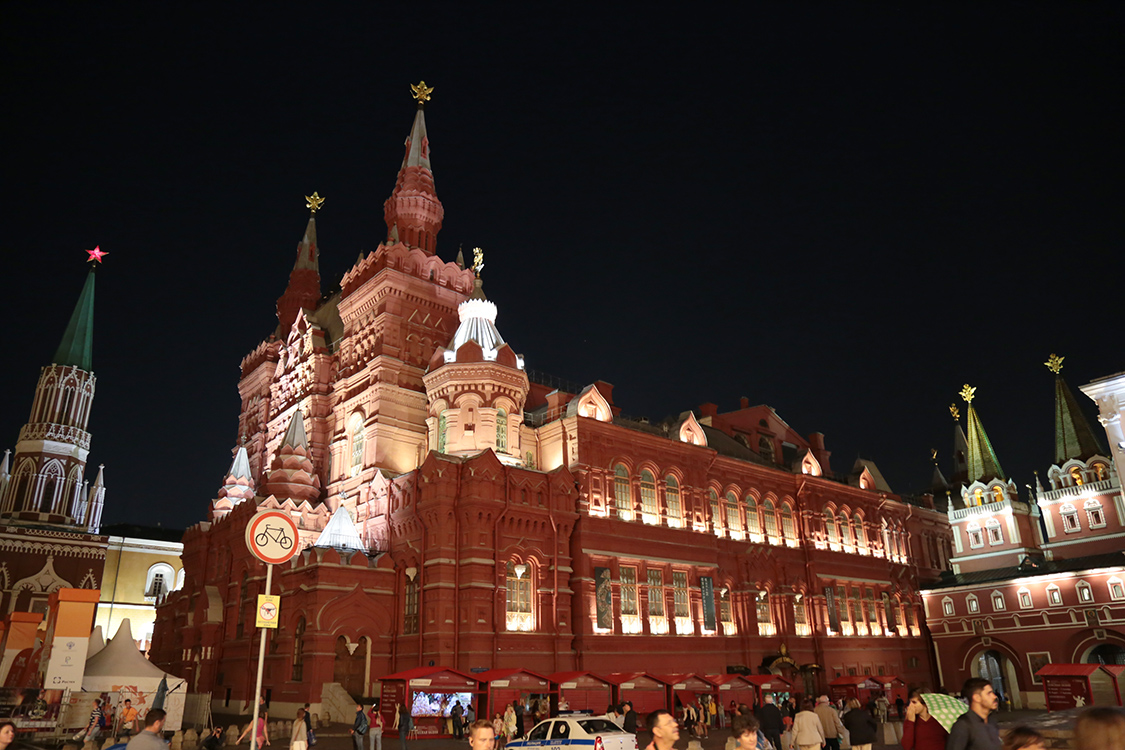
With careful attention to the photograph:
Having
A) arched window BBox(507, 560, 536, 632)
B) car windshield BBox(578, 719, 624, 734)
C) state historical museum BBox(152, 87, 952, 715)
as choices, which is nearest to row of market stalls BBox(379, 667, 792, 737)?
state historical museum BBox(152, 87, 952, 715)

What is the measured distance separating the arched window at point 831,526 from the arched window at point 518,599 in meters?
27.3

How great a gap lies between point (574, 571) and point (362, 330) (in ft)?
67.7

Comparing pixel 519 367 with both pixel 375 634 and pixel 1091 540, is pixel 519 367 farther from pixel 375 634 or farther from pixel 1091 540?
pixel 1091 540

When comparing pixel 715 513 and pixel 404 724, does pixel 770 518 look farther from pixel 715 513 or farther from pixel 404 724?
pixel 404 724

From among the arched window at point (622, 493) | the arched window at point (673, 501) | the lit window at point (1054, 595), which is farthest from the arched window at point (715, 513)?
the lit window at point (1054, 595)

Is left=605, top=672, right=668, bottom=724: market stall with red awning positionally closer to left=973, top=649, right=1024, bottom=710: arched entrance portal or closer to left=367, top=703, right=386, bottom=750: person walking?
left=367, top=703, right=386, bottom=750: person walking

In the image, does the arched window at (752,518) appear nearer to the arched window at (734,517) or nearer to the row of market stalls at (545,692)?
the arched window at (734,517)

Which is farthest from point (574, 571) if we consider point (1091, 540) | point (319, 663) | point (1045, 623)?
point (1091, 540)

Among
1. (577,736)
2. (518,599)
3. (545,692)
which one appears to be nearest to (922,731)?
(577,736)

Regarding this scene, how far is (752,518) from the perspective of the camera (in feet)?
164

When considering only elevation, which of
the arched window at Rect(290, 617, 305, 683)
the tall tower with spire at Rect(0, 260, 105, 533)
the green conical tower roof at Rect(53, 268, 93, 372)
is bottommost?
the arched window at Rect(290, 617, 305, 683)

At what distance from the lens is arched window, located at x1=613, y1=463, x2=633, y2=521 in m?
41.9

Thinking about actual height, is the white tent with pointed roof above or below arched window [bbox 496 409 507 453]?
below

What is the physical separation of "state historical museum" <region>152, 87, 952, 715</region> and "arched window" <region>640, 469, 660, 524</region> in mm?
101
